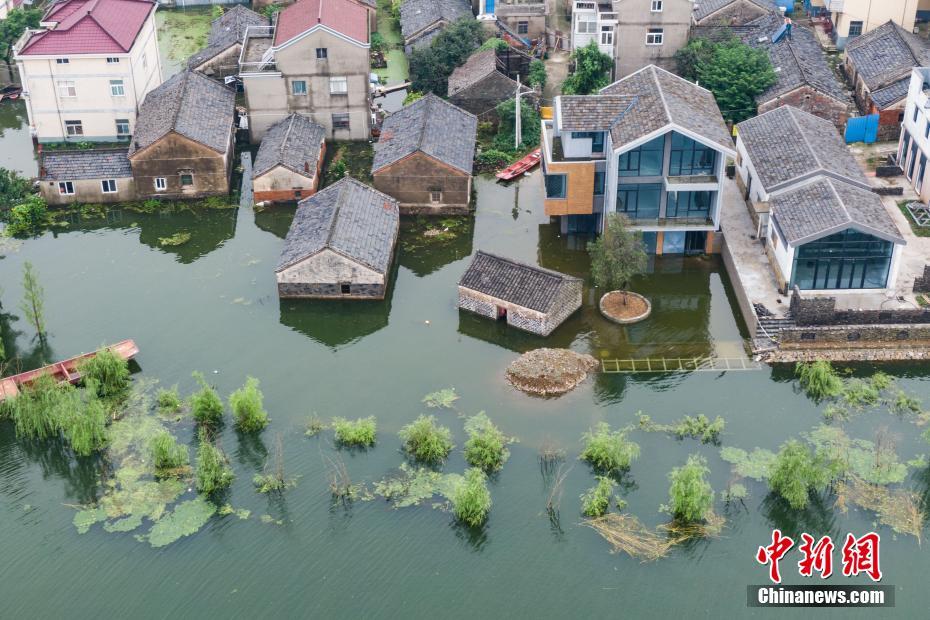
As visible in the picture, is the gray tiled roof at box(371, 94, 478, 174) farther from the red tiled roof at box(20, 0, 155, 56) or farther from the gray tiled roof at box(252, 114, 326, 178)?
the red tiled roof at box(20, 0, 155, 56)

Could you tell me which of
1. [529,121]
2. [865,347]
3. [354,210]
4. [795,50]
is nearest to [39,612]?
[354,210]

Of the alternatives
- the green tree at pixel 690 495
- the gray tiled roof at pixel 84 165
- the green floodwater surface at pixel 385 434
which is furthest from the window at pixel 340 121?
the green tree at pixel 690 495

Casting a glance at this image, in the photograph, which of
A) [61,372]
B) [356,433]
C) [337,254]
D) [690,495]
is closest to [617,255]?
[337,254]

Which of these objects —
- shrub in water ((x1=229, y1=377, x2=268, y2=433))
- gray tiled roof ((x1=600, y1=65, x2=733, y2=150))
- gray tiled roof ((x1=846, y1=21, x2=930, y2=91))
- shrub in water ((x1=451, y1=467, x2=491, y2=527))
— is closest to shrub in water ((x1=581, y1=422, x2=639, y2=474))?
shrub in water ((x1=451, y1=467, x2=491, y2=527))

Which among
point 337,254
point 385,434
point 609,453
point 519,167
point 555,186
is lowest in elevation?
point 385,434

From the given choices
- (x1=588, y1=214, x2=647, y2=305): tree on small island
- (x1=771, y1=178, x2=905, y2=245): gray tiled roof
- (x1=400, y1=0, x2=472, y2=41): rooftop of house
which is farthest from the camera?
(x1=400, y1=0, x2=472, y2=41): rooftop of house

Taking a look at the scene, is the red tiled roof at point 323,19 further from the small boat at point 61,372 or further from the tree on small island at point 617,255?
the small boat at point 61,372

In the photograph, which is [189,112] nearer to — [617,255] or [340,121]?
Result: [340,121]
